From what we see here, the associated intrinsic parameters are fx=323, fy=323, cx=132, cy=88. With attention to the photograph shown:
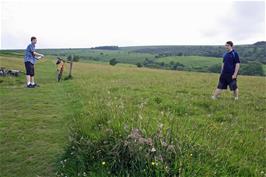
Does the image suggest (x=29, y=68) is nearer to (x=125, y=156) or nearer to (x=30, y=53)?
Result: (x=30, y=53)

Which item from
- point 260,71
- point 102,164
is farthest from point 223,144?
point 260,71

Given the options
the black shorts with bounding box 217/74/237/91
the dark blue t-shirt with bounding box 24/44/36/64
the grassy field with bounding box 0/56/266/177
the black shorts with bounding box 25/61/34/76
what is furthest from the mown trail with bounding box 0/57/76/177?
the black shorts with bounding box 217/74/237/91

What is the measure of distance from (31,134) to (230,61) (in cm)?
885

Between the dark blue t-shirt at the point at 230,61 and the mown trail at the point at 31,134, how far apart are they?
672cm

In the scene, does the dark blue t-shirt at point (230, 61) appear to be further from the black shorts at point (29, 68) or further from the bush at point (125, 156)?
the black shorts at point (29, 68)

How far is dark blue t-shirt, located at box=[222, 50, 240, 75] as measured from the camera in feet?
43.8

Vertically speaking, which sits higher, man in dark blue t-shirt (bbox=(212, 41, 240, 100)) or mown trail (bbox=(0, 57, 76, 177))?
man in dark blue t-shirt (bbox=(212, 41, 240, 100))

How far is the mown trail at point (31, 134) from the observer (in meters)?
5.95

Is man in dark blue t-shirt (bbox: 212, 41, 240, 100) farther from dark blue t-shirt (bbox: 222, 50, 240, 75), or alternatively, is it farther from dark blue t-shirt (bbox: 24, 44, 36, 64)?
dark blue t-shirt (bbox: 24, 44, 36, 64)

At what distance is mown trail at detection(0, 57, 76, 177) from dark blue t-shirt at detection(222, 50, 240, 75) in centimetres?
672

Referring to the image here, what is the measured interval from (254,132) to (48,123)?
215 inches

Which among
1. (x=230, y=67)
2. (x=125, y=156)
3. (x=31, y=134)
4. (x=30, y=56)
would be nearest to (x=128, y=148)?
(x=125, y=156)

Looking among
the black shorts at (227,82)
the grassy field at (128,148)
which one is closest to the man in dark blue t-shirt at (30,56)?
the grassy field at (128,148)

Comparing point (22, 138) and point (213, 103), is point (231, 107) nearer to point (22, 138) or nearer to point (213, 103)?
point (213, 103)
